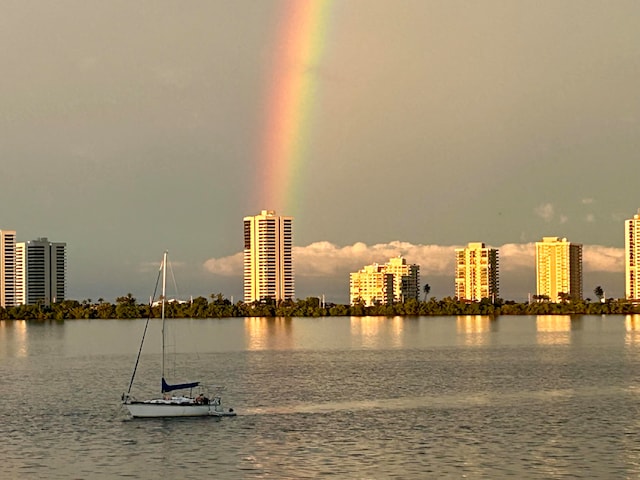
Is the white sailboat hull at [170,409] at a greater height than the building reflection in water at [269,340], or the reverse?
the building reflection in water at [269,340]

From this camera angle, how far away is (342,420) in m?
54.0

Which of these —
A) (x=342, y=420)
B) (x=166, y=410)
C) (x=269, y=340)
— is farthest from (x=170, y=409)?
(x=269, y=340)

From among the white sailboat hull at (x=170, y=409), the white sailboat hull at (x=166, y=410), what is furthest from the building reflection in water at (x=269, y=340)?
the white sailboat hull at (x=166, y=410)

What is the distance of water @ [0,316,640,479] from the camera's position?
138 feet

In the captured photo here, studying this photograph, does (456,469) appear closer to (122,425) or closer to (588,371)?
(122,425)

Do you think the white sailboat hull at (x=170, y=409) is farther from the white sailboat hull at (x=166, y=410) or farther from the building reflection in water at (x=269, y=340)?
the building reflection in water at (x=269, y=340)

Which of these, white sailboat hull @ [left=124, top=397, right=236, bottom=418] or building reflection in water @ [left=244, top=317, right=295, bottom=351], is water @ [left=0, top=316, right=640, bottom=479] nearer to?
white sailboat hull @ [left=124, top=397, right=236, bottom=418]

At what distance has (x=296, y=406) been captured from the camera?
60.4 m

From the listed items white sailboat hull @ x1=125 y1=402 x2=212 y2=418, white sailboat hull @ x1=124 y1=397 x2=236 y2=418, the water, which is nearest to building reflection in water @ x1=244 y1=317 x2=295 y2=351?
the water

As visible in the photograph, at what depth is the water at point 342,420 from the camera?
42.1 m

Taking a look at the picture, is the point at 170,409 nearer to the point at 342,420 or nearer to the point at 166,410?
the point at 166,410

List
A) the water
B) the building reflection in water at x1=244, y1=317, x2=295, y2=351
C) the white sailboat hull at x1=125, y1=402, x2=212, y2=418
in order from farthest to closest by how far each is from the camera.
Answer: the building reflection in water at x1=244, y1=317, x2=295, y2=351, the white sailboat hull at x1=125, y1=402, x2=212, y2=418, the water

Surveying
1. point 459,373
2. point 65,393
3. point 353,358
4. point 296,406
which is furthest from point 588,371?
point 65,393

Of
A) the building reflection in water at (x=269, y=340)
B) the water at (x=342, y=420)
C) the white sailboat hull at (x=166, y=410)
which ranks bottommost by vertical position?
the water at (x=342, y=420)
